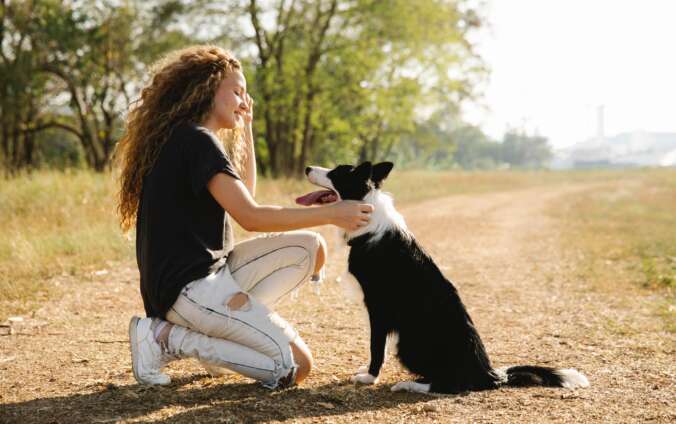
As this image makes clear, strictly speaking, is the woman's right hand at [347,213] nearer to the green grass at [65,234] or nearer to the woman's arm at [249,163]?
the woman's arm at [249,163]

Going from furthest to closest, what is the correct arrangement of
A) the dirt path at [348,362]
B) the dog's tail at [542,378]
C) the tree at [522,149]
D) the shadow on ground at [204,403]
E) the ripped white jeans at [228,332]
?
the tree at [522,149] → the dog's tail at [542,378] → the ripped white jeans at [228,332] → the dirt path at [348,362] → the shadow on ground at [204,403]

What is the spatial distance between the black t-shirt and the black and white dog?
0.62m

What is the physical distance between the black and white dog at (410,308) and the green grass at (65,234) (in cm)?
206

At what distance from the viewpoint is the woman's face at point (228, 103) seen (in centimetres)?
374

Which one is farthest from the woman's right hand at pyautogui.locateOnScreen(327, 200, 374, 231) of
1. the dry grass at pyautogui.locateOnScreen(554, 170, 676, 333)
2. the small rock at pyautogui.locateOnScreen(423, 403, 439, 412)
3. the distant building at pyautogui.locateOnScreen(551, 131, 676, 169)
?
the distant building at pyautogui.locateOnScreen(551, 131, 676, 169)

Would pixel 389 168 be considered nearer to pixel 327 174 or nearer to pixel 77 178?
pixel 327 174

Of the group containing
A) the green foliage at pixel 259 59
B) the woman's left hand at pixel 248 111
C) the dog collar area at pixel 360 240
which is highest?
the green foliage at pixel 259 59

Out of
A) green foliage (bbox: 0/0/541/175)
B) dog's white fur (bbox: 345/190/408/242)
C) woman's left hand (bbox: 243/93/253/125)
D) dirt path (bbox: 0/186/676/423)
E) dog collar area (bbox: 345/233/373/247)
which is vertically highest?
green foliage (bbox: 0/0/541/175)

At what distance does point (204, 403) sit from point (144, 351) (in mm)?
448

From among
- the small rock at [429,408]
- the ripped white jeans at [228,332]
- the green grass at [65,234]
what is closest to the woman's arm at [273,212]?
the ripped white jeans at [228,332]

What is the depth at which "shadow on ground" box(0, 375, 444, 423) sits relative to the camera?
3273 millimetres

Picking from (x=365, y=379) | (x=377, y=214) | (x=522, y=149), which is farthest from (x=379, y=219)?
(x=522, y=149)

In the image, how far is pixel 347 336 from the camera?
5.08m

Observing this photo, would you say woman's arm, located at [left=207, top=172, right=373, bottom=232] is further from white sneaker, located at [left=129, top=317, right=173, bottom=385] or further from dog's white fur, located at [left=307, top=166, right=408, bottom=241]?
white sneaker, located at [left=129, top=317, right=173, bottom=385]
